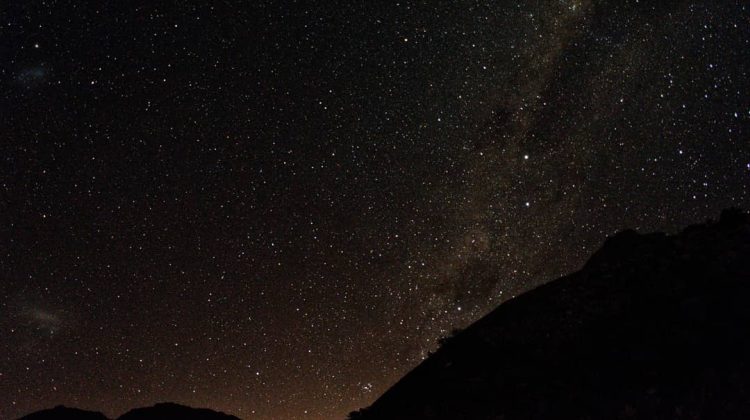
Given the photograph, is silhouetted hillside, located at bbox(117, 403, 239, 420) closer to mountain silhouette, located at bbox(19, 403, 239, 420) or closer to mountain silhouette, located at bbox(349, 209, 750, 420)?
mountain silhouette, located at bbox(19, 403, 239, 420)

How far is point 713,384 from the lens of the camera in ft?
29.4

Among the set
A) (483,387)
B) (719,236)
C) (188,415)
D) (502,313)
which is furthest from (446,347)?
(188,415)

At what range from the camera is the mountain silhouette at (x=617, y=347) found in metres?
9.14

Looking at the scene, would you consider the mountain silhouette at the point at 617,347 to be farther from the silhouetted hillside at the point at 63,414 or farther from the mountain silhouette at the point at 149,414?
the silhouetted hillside at the point at 63,414

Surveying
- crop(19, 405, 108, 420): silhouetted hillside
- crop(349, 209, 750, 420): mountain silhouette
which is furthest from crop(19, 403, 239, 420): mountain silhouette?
crop(349, 209, 750, 420): mountain silhouette

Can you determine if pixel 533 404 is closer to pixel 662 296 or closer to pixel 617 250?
pixel 662 296

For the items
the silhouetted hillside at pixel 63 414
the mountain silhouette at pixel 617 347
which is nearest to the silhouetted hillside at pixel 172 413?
the silhouetted hillside at pixel 63 414

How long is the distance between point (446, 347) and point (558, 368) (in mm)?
3110

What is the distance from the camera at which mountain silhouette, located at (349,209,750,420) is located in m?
9.14

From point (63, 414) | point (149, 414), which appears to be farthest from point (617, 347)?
point (63, 414)

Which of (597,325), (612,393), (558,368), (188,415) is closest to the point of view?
(612,393)

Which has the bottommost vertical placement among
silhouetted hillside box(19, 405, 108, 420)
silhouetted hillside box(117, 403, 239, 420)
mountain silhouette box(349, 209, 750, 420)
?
mountain silhouette box(349, 209, 750, 420)

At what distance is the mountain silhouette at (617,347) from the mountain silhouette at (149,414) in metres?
21.8

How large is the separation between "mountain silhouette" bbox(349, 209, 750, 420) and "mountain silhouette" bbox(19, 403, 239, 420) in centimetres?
2178
